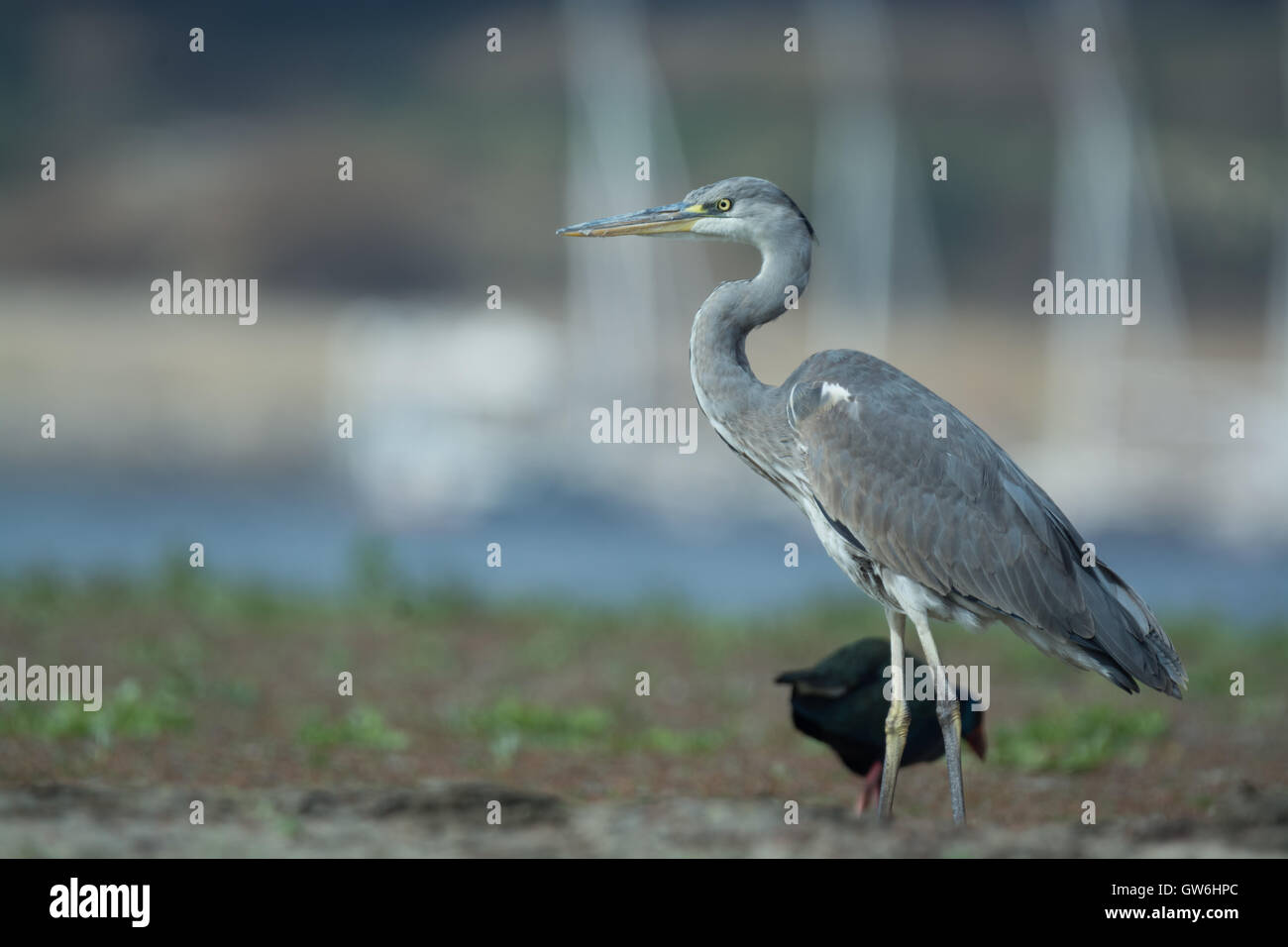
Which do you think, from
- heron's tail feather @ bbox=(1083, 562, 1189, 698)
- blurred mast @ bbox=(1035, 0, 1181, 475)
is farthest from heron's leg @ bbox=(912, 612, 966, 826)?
blurred mast @ bbox=(1035, 0, 1181, 475)

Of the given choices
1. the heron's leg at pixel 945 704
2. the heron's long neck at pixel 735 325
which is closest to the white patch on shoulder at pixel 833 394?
the heron's long neck at pixel 735 325

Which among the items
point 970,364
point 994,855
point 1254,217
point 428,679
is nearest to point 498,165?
point 970,364

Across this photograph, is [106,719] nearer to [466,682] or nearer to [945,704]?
[466,682]

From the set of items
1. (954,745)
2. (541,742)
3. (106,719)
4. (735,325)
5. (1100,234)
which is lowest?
(541,742)

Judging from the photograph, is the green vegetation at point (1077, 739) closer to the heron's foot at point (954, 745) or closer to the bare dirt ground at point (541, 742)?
the bare dirt ground at point (541, 742)

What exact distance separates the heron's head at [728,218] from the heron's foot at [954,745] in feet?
7.29

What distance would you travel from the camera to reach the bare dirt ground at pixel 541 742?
17.7 ft

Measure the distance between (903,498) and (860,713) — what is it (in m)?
1.00

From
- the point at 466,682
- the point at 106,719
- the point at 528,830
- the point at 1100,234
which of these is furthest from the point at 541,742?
the point at 1100,234

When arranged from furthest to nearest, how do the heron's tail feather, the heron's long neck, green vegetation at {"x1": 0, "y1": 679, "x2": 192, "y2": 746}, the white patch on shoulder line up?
1. green vegetation at {"x1": 0, "y1": 679, "x2": 192, "y2": 746}
2. the heron's long neck
3. the white patch on shoulder
4. the heron's tail feather

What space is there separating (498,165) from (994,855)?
28.4 meters

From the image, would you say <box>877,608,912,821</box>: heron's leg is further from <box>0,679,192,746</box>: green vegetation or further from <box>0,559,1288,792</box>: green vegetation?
<box>0,679,192,746</box>: green vegetation

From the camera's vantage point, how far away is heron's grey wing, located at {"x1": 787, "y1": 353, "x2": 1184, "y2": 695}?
20.7 ft

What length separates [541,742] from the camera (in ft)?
26.3
